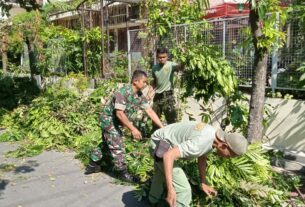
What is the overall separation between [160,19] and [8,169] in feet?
18.3

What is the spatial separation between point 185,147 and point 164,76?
158 inches

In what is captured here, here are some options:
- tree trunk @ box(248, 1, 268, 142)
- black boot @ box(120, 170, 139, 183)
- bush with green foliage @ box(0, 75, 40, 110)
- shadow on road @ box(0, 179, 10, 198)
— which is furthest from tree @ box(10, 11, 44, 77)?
tree trunk @ box(248, 1, 268, 142)

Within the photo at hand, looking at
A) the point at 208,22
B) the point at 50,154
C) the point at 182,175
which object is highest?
the point at 208,22

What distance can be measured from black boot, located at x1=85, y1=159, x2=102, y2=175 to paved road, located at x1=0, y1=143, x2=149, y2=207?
0.27 feet

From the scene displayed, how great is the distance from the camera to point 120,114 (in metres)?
5.52

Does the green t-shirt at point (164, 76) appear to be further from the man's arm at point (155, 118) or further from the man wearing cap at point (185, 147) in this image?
the man wearing cap at point (185, 147)

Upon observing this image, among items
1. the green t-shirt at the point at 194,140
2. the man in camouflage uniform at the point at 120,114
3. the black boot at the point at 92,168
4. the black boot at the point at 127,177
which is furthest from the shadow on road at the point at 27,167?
the green t-shirt at the point at 194,140

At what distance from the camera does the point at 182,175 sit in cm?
403

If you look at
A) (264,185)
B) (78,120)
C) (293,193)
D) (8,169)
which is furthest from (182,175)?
(78,120)

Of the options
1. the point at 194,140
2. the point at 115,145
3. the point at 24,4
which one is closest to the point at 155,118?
the point at 115,145

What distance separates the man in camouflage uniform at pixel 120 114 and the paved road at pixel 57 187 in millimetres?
335

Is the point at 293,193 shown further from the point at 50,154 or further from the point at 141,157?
the point at 50,154

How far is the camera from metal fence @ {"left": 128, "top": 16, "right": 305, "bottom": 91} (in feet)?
22.8

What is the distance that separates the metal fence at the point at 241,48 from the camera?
6.95 metres
